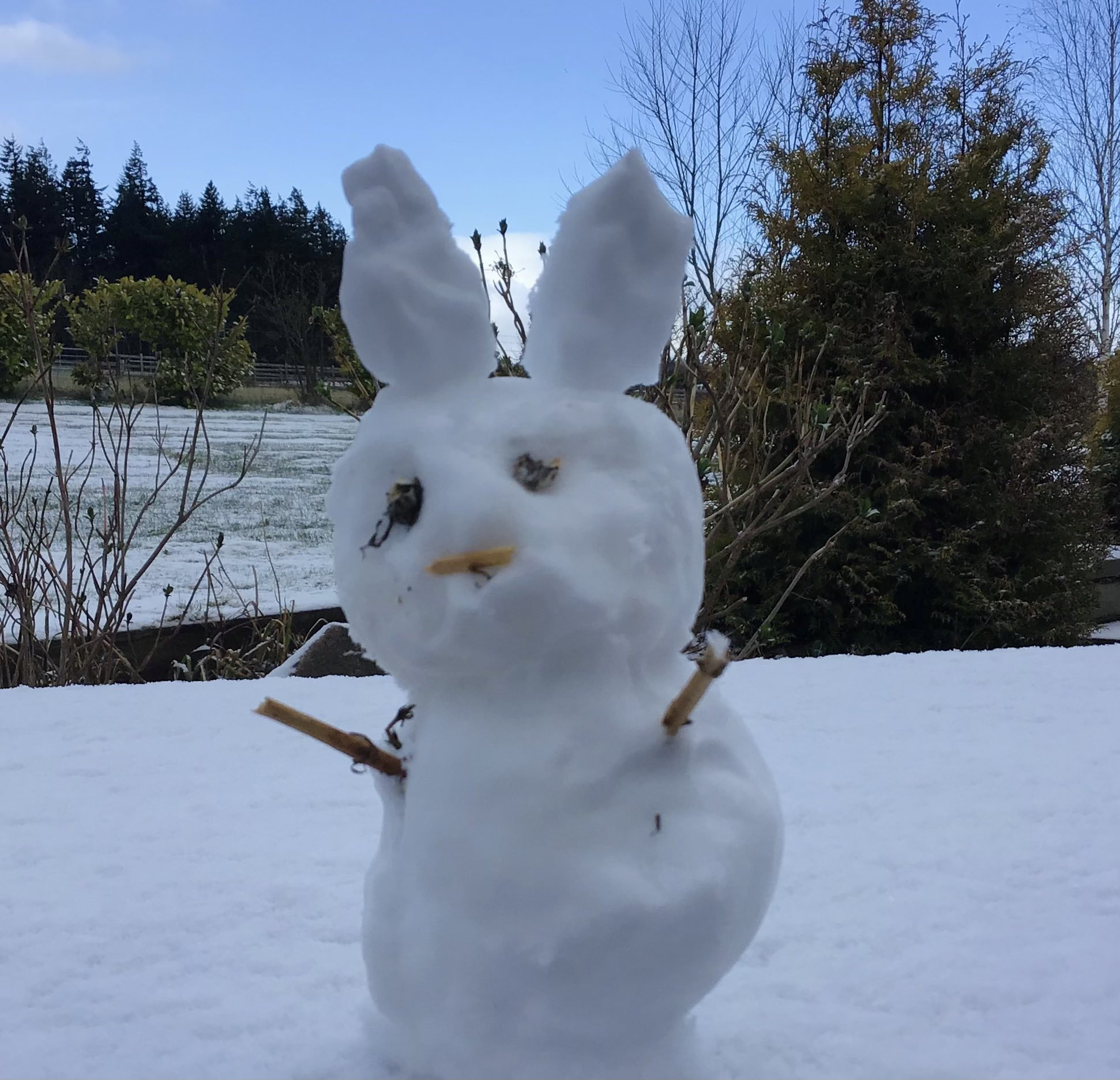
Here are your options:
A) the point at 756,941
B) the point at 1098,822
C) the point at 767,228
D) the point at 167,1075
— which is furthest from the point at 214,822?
the point at 767,228

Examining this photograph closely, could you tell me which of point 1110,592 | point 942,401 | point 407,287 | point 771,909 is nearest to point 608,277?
point 407,287

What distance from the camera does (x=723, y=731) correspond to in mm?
981

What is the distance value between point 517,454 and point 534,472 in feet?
0.08

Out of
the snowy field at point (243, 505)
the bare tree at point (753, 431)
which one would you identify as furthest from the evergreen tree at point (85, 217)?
the bare tree at point (753, 431)

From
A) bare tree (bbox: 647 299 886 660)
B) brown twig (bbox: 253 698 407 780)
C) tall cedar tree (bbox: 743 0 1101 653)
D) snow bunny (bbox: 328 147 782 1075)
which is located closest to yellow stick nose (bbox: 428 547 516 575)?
snow bunny (bbox: 328 147 782 1075)

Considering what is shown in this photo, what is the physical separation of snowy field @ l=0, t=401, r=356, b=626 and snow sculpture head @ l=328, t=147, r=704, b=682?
241cm

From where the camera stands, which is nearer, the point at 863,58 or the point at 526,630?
the point at 526,630

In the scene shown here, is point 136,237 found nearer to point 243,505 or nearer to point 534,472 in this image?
point 243,505

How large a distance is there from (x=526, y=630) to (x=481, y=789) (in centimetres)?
16

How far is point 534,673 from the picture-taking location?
930 mm

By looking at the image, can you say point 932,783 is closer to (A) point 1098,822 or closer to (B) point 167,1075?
(A) point 1098,822

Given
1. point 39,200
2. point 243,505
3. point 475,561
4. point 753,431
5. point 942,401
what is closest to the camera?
point 475,561

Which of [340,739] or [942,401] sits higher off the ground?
[942,401]

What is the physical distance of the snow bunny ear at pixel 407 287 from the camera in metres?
1.01
